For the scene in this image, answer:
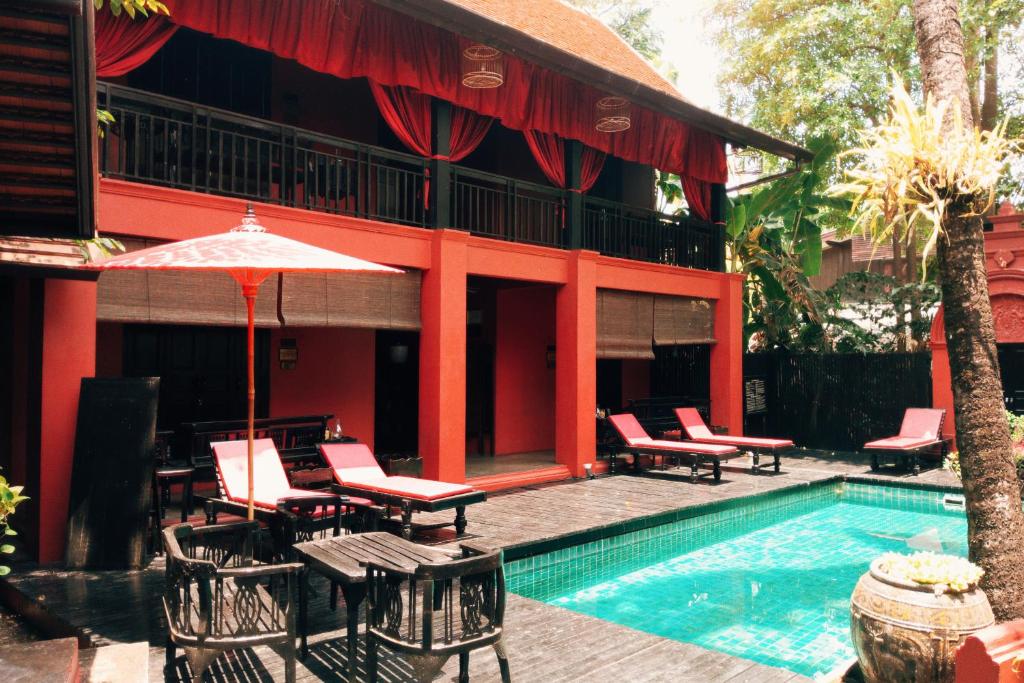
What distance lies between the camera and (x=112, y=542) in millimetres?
5879

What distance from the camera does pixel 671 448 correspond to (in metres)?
10.9

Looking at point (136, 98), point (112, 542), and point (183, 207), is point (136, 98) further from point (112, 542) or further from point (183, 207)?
point (112, 542)

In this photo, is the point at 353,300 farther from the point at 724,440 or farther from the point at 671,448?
the point at 724,440

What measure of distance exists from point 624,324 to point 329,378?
4.57 metres

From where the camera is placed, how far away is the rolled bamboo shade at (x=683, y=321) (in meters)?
12.5

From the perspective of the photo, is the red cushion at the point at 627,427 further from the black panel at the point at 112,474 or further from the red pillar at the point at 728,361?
the black panel at the point at 112,474

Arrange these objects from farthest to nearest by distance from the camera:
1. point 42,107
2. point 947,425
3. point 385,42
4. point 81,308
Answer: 1. point 947,425
2. point 385,42
3. point 81,308
4. point 42,107

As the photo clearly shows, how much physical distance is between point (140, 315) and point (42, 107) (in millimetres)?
4214

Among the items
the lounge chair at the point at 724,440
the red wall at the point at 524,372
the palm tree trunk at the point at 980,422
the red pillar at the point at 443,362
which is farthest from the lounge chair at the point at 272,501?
the lounge chair at the point at 724,440

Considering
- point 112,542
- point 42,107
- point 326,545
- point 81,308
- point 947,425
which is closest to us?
point 42,107

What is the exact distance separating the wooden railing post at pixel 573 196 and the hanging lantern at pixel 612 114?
0.43 metres

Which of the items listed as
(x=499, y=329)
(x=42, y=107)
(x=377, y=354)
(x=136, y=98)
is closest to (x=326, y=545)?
(x=42, y=107)

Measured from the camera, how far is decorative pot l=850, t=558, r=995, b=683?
3479mm

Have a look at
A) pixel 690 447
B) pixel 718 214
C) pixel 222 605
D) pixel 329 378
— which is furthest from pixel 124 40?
pixel 718 214
